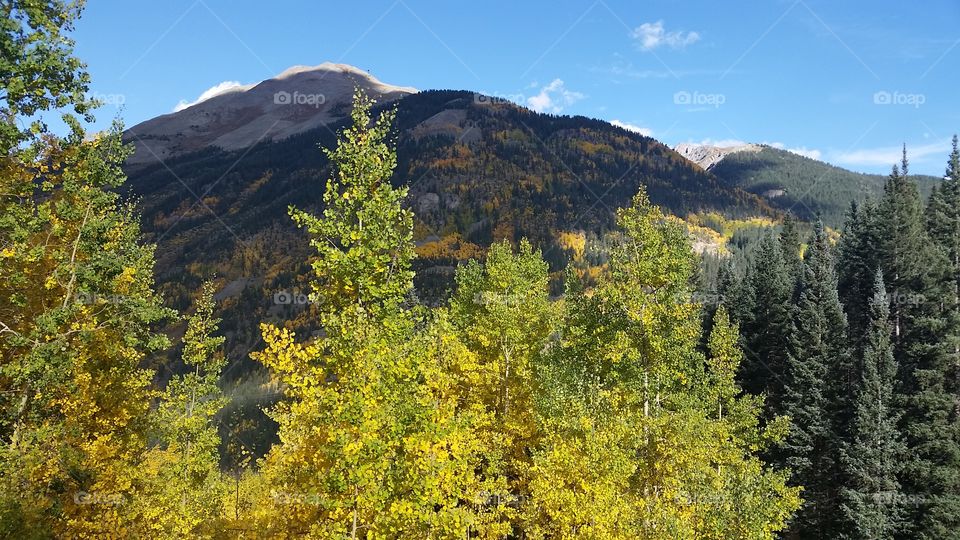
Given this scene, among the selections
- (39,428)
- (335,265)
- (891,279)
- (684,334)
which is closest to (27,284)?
(39,428)

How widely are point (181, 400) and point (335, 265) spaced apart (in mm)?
25202

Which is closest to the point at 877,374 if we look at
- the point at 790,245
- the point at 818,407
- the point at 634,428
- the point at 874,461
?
the point at 874,461

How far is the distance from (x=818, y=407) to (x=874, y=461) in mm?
6913

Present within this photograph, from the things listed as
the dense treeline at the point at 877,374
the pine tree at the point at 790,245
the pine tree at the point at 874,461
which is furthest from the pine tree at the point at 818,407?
the pine tree at the point at 790,245

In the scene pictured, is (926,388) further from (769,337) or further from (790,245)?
(790,245)

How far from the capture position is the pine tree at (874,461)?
3425 cm

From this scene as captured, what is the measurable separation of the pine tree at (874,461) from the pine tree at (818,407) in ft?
10.3

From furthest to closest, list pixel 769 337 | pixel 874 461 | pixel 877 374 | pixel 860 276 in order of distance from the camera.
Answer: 1. pixel 860 276
2. pixel 769 337
3. pixel 877 374
4. pixel 874 461

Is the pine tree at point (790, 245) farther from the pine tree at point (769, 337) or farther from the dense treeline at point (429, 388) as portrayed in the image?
the dense treeline at point (429, 388)

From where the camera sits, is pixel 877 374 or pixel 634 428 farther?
pixel 877 374

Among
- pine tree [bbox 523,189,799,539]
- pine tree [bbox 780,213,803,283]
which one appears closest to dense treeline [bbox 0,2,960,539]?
pine tree [bbox 523,189,799,539]

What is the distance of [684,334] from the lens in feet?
88.4

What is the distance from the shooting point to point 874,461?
34562 mm

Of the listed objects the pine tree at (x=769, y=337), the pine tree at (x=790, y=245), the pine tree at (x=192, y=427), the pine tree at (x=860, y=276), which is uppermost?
the pine tree at (x=790, y=245)
